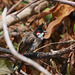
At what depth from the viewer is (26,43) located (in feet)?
7.95

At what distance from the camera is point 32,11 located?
118 inches

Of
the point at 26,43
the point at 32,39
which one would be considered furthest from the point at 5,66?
the point at 32,39

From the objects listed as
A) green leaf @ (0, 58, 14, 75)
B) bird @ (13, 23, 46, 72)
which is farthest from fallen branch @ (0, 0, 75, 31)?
green leaf @ (0, 58, 14, 75)

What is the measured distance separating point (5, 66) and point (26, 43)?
0.66 metres

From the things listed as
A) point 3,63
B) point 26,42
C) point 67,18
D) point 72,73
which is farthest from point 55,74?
point 67,18

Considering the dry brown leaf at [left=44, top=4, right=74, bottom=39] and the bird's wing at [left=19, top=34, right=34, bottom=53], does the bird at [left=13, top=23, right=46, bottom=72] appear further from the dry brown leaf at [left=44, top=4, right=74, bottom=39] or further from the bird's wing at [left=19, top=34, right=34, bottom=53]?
the dry brown leaf at [left=44, top=4, right=74, bottom=39]

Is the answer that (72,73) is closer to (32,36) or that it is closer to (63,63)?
(63,63)

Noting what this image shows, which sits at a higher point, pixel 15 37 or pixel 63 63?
pixel 15 37

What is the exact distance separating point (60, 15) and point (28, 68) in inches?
41.7

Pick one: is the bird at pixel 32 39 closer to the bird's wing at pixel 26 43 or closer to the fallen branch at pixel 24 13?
the bird's wing at pixel 26 43

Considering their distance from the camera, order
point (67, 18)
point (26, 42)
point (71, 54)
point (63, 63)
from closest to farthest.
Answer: point (71, 54)
point (26, 42)
point (63, 63)
point (67, 18)

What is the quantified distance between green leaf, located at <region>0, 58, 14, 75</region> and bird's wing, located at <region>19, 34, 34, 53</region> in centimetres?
41

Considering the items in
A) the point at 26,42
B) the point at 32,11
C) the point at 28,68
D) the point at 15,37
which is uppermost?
the point at 32,11

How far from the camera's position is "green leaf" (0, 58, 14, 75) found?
1.76 m
